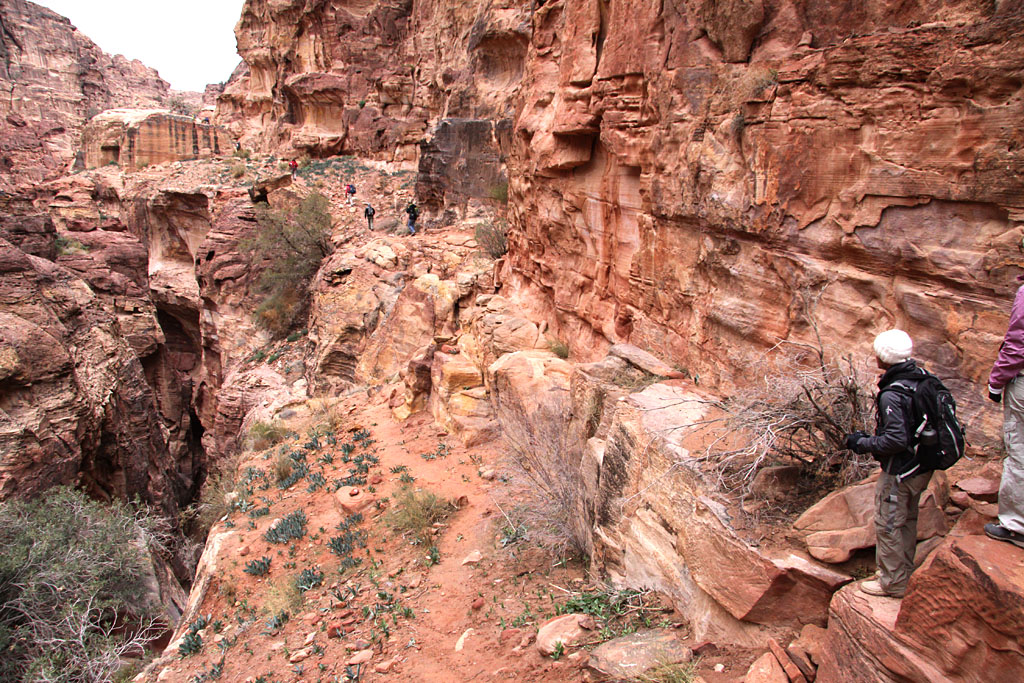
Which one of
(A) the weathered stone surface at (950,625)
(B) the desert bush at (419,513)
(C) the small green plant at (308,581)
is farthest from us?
(B) the desert bush at (419,513)

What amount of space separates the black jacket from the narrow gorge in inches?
14.1

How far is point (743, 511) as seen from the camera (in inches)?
126

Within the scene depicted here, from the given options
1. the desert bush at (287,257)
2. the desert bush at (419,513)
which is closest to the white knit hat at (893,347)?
the desert bush at (419,513)

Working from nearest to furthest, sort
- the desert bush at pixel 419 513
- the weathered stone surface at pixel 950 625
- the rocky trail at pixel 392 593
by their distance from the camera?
the weathered stone surface at pixel 950 625 → the rocky trail at pixel 392 593 → the desert bush at pixel 419 513

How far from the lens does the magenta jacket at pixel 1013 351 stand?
236cm

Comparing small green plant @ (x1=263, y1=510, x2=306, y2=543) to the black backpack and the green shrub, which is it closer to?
the green shrub

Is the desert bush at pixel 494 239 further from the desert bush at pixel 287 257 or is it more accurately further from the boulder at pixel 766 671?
the boulder at pixel 766 671

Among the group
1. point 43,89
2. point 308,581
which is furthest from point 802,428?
point 43,89

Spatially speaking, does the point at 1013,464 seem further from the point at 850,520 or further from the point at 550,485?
the point at 550,485

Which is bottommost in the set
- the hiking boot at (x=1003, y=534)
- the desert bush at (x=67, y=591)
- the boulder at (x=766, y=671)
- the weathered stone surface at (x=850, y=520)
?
the desert bush at (x=67, y=591)

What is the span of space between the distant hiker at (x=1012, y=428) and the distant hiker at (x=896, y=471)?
0.29 meters

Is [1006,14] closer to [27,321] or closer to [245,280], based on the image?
[27,321]

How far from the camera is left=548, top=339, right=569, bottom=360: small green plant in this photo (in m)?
8.61

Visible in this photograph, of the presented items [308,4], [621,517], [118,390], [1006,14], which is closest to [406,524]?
[621,517]
